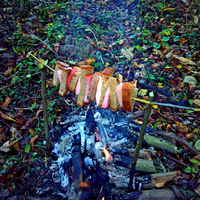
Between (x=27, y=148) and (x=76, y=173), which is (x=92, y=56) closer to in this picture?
(x=27, y=148)

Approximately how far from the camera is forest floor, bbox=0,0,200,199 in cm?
272

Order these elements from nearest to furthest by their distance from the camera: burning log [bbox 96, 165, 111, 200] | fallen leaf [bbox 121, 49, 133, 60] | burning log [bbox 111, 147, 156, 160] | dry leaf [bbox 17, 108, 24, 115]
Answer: burning log [bbox 96, 165, 111, 200]
burning log [bbox 111, 147, 156, 160]
dry leaf [bbox 17, 108, 24, 115]
fallen leaf [bbox 121, 49, 133, 60]

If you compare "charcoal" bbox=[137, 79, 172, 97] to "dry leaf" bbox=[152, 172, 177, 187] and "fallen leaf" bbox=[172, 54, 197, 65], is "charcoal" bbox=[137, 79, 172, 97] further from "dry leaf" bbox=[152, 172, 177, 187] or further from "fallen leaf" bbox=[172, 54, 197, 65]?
"dry leaf" bbox=[152, 172, 177, 187]

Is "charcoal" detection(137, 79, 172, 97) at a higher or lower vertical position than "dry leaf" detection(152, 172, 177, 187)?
higher

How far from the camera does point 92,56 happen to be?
4.54 metres

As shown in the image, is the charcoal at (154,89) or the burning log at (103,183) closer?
the burning log at (103,183)

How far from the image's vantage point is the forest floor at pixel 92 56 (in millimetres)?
2719

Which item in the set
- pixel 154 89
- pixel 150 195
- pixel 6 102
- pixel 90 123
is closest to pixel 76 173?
pixel 90 123

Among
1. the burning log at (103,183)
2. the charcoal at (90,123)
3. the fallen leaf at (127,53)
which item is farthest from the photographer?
the fallen leaf at (127,53)

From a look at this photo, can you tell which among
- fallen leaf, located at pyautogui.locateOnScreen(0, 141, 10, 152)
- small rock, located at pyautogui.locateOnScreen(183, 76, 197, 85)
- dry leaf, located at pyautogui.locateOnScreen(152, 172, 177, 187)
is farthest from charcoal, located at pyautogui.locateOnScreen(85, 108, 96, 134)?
small rock, located at pyautogui.locateOnScreen(183, 76, 197, 85)

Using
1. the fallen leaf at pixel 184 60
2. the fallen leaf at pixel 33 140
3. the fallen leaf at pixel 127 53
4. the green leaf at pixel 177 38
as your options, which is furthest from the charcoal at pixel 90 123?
the green leaf at pixel 177 38

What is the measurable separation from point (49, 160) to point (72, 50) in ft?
10.0

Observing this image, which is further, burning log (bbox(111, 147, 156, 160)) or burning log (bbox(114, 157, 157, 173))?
burning log (bbox(111, 147, 156, 160))

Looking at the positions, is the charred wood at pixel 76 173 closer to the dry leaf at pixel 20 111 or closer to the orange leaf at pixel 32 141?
the orange leaf at pixel 32 141
